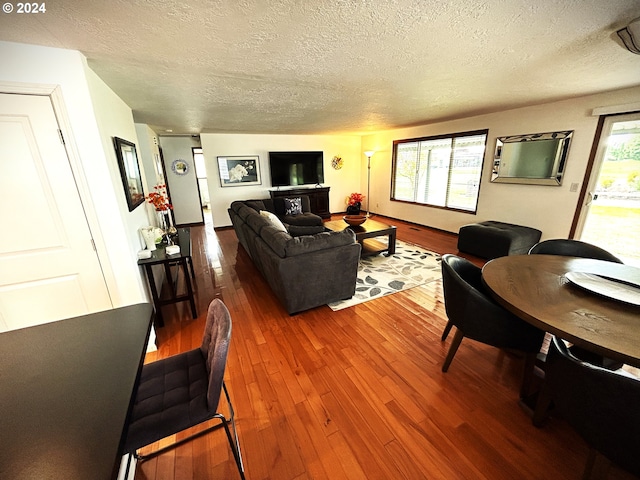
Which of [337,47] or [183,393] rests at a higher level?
[337,47]

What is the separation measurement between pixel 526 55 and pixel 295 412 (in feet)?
10.1

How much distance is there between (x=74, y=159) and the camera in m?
1.69

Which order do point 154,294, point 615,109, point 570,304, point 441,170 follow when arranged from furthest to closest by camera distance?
point 441,170
point 615,109
point 154,294
point 570,304

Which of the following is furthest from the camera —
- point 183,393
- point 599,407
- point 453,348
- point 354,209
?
point 354,209

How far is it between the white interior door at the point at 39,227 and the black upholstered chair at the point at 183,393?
46.1 inches

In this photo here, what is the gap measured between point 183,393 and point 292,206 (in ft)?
16.2

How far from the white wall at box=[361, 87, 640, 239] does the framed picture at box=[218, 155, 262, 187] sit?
158 inches

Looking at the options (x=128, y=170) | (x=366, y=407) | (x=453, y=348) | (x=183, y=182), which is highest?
(x=128, y=170)

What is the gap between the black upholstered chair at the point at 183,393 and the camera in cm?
100

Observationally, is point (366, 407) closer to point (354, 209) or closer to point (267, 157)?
point (354, 209)

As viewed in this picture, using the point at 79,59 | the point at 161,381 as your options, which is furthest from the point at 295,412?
the point at 79,59

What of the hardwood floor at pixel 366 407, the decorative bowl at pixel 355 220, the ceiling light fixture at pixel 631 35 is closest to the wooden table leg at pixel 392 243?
the decorative bowl at pixel 355 220

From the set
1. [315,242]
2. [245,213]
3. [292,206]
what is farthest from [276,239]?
[292,206]

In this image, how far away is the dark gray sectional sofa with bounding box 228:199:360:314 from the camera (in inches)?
95.6
